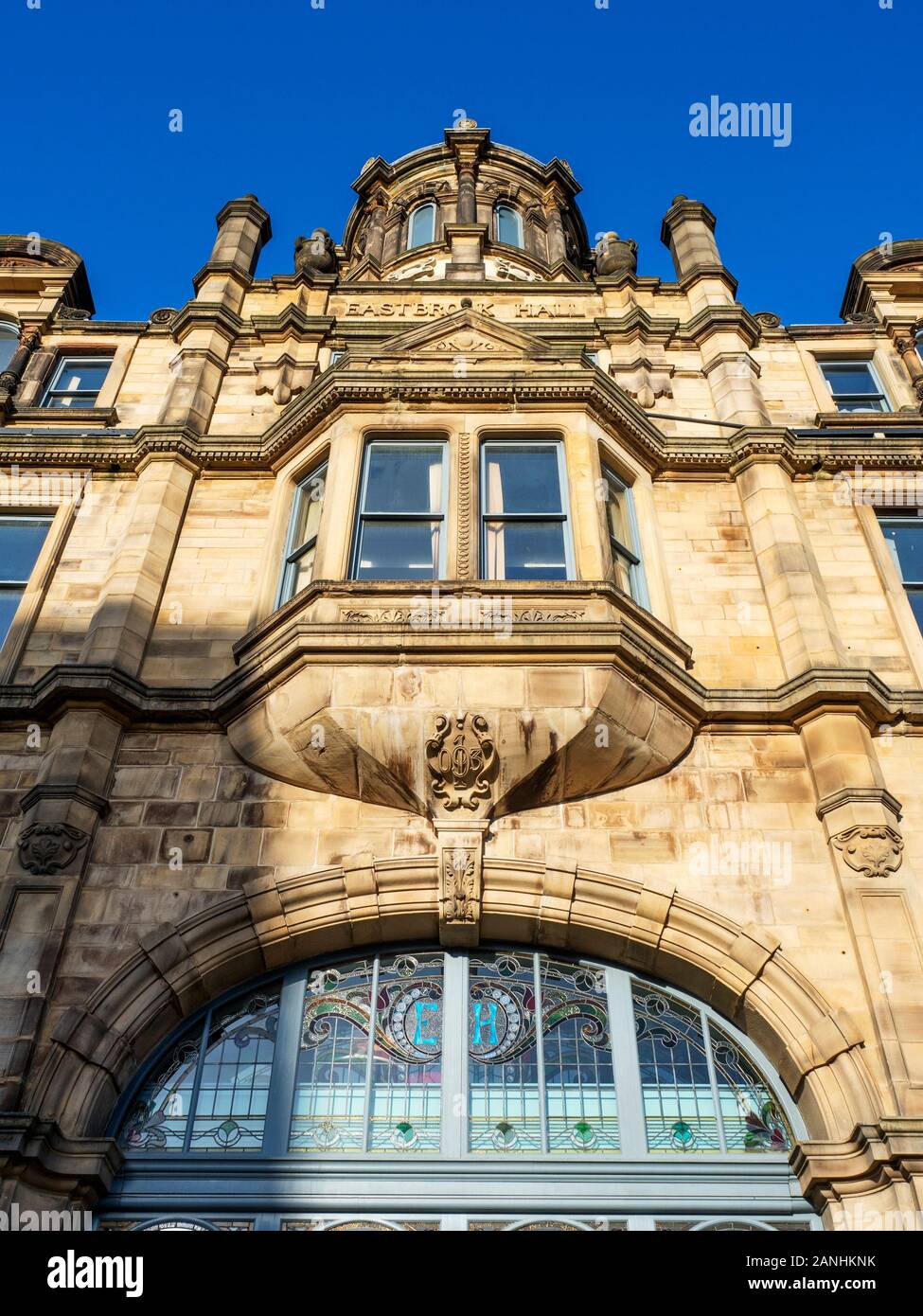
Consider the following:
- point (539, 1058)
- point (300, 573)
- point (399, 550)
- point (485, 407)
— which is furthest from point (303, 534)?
point (539, 1058)

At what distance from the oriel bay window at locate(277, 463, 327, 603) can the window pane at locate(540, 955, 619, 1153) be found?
15.5 ft

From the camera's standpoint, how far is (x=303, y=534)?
40.2ft

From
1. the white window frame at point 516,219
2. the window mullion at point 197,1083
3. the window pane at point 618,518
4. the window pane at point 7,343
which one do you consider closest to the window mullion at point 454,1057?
the window mullion at point 197,1083

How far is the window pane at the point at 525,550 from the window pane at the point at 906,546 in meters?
3.96

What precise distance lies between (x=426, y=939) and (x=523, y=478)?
5185 millimetres

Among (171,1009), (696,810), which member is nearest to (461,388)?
(696,810)

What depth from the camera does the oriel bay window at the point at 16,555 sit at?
39.3 feet

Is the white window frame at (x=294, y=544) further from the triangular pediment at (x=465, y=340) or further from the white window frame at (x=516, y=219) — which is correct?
the white window frame at (x=516, y=219)

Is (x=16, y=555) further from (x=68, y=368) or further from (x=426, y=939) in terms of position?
(x=426, y=939)

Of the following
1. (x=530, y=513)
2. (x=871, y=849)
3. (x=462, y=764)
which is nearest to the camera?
(x=871, y=849)

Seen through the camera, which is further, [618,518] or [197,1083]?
[618,518]

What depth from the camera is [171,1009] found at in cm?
841

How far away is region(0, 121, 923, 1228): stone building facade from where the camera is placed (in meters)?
7.81

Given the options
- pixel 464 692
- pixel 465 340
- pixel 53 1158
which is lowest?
pixel 53 1158
